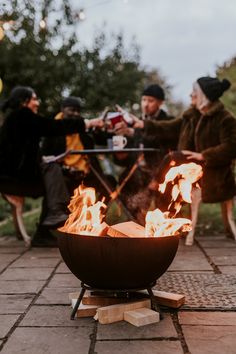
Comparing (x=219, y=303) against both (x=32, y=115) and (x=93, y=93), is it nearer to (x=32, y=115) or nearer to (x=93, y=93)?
(x=32, y=115)

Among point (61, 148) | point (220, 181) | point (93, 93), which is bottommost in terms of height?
point (220, 181)

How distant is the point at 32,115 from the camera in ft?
17.7

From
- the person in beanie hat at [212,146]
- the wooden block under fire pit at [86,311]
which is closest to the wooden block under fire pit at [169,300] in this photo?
the wooden block under fire pit at [86,311]

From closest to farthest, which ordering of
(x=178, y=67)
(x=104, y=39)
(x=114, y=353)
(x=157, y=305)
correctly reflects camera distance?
(x=114, y=353) → (x=157, y=305) → (x=104, y=39) → (x=178, y=67)

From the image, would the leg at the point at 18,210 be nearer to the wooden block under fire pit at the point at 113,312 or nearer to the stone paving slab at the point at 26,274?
the stone paving slab at the point at 26,274

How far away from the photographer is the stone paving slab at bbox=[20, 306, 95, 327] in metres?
2.77

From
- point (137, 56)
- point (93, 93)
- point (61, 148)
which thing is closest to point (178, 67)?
point (137, 56)

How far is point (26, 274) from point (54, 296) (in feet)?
2.50

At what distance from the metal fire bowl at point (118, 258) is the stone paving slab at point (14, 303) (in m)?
0.52

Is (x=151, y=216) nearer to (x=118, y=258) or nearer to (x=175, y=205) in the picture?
(x=175, y=205)

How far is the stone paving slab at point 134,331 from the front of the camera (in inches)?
101

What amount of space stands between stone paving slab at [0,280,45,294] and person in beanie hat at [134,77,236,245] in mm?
2061

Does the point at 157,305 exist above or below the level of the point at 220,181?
below

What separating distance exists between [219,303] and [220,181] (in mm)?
2441
